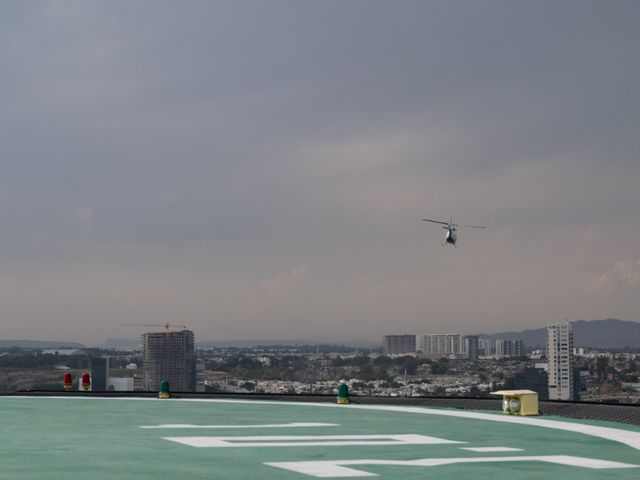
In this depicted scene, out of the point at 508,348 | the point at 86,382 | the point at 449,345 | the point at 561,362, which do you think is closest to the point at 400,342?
the point at 449,345

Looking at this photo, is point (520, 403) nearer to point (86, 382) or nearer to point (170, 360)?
point (86, 382)

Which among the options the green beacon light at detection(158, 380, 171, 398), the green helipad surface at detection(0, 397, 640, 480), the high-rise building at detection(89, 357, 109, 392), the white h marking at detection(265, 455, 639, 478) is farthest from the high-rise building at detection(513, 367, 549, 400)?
the white h marking at detection(265, 455, 639, 478)

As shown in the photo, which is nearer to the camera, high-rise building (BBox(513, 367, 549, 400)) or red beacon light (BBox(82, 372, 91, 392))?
red beacon light (BBox(82, 372, 91, 392))

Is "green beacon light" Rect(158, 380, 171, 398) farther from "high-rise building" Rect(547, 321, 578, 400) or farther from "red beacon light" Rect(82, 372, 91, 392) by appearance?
"high-rise building" Rect(547, 321, 578, 400)

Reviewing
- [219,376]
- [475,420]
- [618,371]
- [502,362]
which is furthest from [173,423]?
[502,362]

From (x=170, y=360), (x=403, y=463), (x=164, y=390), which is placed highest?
(x=403, y=463)

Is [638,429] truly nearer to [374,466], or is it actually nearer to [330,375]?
[374,466]
